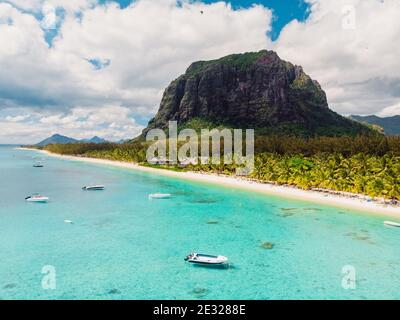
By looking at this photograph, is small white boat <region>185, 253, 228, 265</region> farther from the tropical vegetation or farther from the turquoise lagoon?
the tropical vegetation

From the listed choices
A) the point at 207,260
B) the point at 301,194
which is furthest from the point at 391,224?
the point at 207,260

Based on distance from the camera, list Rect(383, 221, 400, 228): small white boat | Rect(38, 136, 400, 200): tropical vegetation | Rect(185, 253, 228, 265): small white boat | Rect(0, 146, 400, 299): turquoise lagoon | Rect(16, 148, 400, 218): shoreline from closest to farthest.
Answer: Rect(0, 146, 400, 299): turquoise lagoon → Rect(185, 253, 228, 265): small white boat → Rect(383, 221, 400, 228): small white boat → Rect(16, 148, 400, 218): shoreline → Rect(38, 136, 400, 200): tropical vegetation

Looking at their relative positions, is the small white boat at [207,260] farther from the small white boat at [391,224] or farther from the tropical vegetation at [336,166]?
the tropical vegetation at [336,166]

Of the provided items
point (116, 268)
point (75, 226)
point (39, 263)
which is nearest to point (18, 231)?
point (75, 226)

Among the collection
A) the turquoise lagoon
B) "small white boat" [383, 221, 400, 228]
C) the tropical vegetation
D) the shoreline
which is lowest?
the turquoise lagoon

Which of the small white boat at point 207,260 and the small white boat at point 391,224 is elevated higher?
the small white boat at point 391,224

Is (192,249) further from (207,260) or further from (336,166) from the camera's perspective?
(336,166)

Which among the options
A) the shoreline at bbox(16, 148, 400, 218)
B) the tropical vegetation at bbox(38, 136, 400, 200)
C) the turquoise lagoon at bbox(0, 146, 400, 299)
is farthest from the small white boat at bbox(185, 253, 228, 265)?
the tropical vegetation at bbox(38, 136, 400, 200)

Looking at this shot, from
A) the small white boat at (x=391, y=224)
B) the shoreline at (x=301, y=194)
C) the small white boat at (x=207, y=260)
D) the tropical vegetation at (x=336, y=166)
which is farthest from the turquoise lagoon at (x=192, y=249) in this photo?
the tropical vegetation at (x=336, y=166)
